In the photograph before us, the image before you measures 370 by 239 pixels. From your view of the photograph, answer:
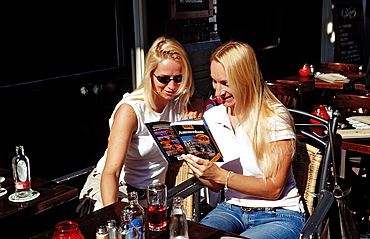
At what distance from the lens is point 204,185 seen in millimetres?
2676

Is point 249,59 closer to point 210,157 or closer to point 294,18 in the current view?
point 210,157

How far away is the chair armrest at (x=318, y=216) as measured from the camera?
188 centimetres

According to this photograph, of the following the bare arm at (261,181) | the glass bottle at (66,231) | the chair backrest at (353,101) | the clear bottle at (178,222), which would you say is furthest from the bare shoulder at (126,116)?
the chair backrest at (353,101)

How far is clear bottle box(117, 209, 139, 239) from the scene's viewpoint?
71.9 inches

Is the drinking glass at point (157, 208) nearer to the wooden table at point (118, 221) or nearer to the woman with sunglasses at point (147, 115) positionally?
the wooden table at point (118, 221)

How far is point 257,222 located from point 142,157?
771 mm

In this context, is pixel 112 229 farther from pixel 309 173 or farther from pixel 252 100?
pixel 309 173

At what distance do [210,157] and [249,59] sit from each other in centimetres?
58

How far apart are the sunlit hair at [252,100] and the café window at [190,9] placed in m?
2.60

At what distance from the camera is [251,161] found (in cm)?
266

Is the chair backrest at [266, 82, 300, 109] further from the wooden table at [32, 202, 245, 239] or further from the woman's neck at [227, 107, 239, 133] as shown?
the wooden table at [32, 202, 245, 239]

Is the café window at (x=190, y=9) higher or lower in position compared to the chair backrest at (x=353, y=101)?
higher

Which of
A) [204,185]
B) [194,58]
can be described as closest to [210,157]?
[204,185]

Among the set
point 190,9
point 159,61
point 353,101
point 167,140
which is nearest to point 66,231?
point 167,140
